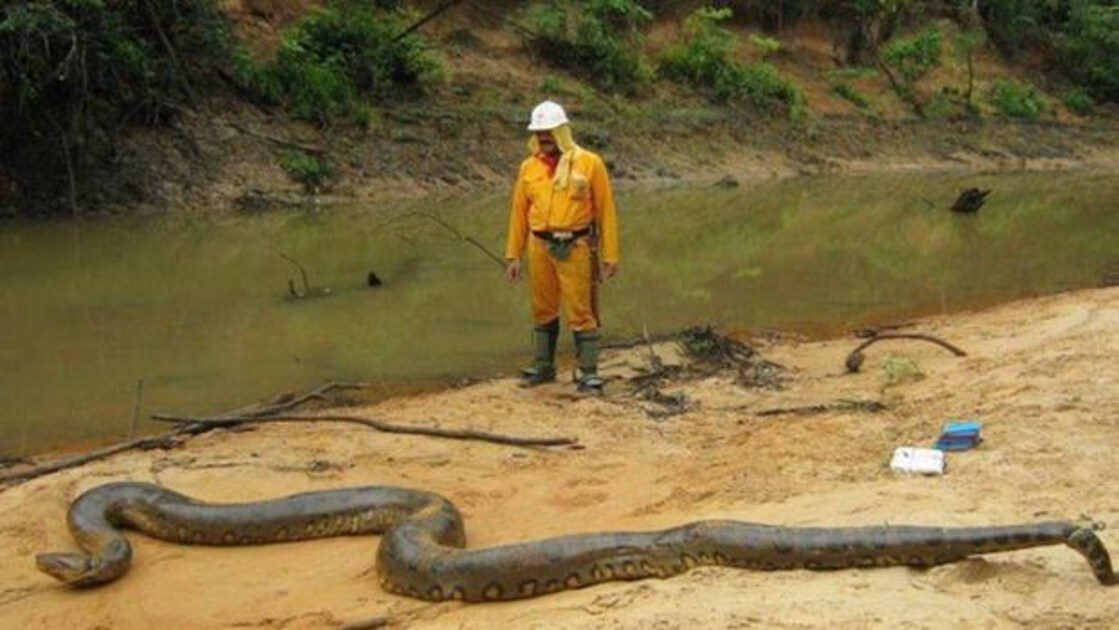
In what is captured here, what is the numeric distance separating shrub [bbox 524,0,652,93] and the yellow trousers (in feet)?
71.5

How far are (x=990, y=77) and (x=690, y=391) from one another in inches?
1392

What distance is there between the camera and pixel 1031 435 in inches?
290

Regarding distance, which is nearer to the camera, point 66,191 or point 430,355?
point 430,355

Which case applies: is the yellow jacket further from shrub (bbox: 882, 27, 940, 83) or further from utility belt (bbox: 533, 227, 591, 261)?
shrub (bbox: 882, 27, 940, 83)

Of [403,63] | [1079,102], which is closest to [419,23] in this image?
[403,63]

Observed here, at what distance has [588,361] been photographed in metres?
10.0

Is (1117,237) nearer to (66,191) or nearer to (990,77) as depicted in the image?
(66,191)

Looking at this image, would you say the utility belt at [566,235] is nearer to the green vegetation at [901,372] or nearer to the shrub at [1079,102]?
A: the green vegetation at [901,372]

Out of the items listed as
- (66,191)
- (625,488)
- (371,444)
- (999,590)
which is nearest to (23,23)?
(66,191)

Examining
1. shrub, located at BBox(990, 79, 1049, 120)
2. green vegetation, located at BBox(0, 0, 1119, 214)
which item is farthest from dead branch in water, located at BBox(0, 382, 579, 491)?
shrub, located at BBox(990, 79, 1049, 120)

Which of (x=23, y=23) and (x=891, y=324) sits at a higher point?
(x=23, y=23)

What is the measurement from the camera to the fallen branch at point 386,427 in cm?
841

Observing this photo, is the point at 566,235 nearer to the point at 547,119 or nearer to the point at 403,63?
the point at 547,119

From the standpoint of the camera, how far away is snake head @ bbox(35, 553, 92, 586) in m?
6.20
